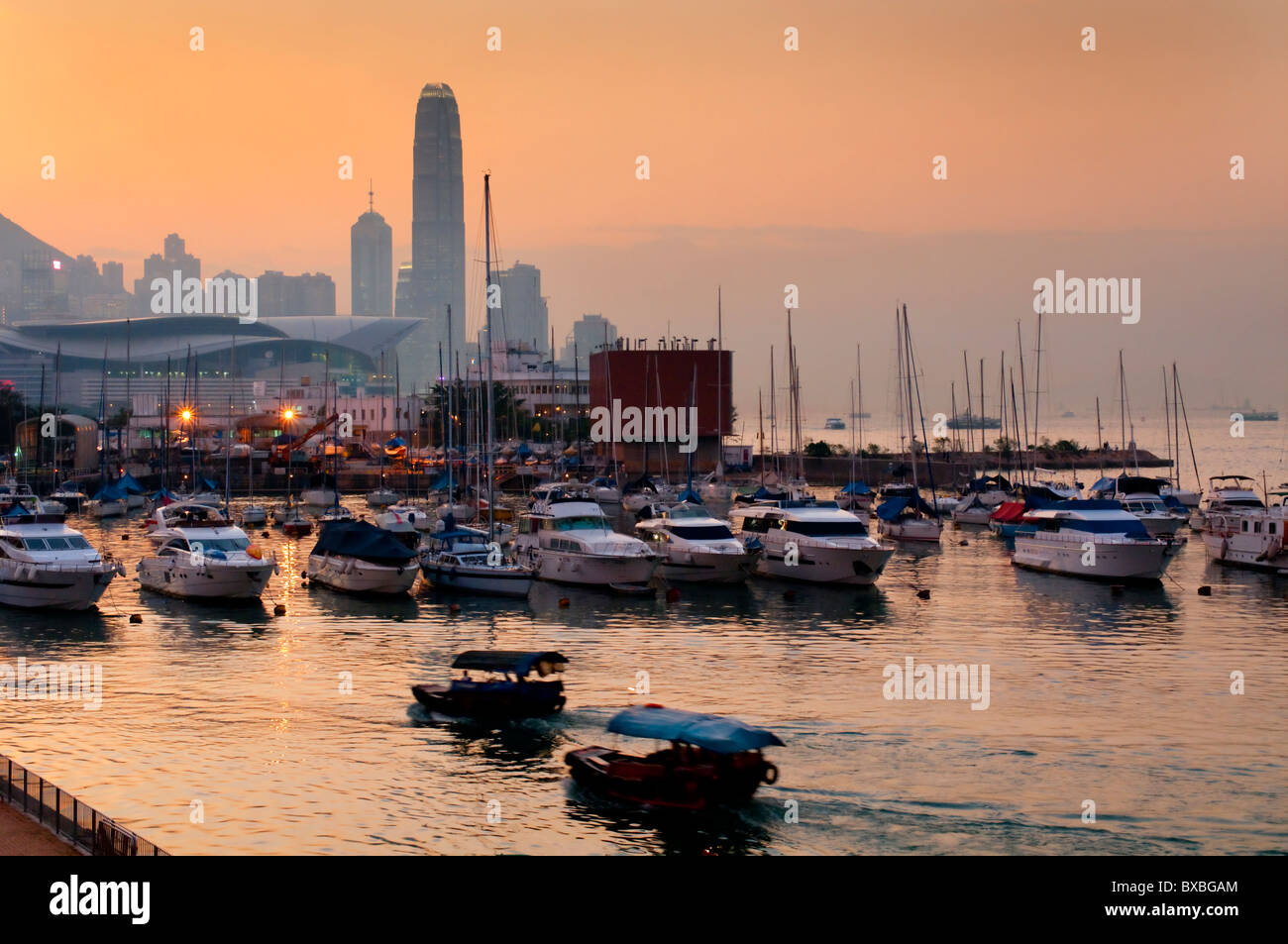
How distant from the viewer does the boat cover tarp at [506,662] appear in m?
28.5

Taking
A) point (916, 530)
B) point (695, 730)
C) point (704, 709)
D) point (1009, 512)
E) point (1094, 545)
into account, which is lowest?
point (704, 709)

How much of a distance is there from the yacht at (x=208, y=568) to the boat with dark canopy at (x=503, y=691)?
57.6 feet

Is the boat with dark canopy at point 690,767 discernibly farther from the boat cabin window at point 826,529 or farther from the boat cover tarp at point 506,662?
the boat cabin window at point 826,529

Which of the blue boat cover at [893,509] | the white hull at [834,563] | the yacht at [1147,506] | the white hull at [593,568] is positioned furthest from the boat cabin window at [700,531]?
the yacht at [1147,506]

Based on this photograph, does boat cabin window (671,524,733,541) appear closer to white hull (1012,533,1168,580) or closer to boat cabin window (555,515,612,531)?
boat cabin window (555,515,612,531)

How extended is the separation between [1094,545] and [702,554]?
15846 millimetres

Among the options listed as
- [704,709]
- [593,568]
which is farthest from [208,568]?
[704,709]

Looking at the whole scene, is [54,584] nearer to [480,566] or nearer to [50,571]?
[50,571]

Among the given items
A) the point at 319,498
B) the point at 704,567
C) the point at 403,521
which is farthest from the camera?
the point at 319,498

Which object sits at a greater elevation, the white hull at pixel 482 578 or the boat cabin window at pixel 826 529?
the boat cabin window at pixel 826 529

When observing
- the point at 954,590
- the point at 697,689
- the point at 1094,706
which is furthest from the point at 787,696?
the point at 954,590

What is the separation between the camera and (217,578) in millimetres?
44250

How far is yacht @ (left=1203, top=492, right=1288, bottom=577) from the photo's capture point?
53.8 metres

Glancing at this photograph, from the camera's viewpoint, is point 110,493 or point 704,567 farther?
point 110,493
